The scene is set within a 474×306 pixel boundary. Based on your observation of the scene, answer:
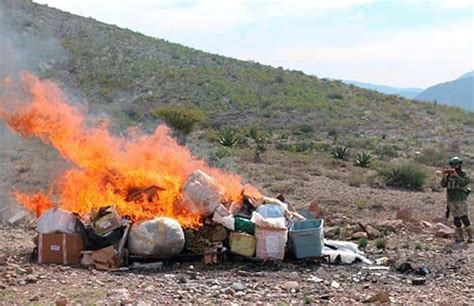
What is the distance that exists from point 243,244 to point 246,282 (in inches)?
35.8

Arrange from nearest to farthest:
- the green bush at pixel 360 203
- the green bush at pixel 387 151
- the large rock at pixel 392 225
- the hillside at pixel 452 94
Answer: the large rock at pixel 392 225, the green bush at pixel 360 203, the green bush at pixel 387 151, the hillside at pixel 452 94

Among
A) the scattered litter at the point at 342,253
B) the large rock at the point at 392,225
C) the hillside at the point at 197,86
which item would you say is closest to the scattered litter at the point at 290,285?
the scattered litter at the point at 342,253

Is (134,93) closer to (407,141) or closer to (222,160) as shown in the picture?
(407,141)

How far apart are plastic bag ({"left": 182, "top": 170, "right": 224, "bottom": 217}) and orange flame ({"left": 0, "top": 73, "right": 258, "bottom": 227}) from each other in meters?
0.10

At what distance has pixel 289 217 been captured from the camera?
976 centimetres

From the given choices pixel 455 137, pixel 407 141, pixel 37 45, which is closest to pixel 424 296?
pixel 407 141

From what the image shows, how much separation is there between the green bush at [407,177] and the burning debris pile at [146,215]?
9.49 m

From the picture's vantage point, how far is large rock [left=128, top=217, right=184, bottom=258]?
8641 mm

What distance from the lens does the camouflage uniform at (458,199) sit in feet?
35.8

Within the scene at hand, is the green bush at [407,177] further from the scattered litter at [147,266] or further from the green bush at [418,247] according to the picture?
the scattered litter at [147,266]

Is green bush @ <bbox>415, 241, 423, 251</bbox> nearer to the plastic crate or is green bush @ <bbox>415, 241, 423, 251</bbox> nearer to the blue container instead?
the blue container

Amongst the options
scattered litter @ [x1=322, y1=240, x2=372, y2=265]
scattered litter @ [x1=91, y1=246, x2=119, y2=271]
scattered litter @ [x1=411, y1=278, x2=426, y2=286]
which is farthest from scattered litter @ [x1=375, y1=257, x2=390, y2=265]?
A: scattered litter @ [x1=91, y1=246, x2=119, y2=271]

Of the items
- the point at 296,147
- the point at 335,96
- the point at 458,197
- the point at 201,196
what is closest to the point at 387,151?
the point at 296,147

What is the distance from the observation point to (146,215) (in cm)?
919
